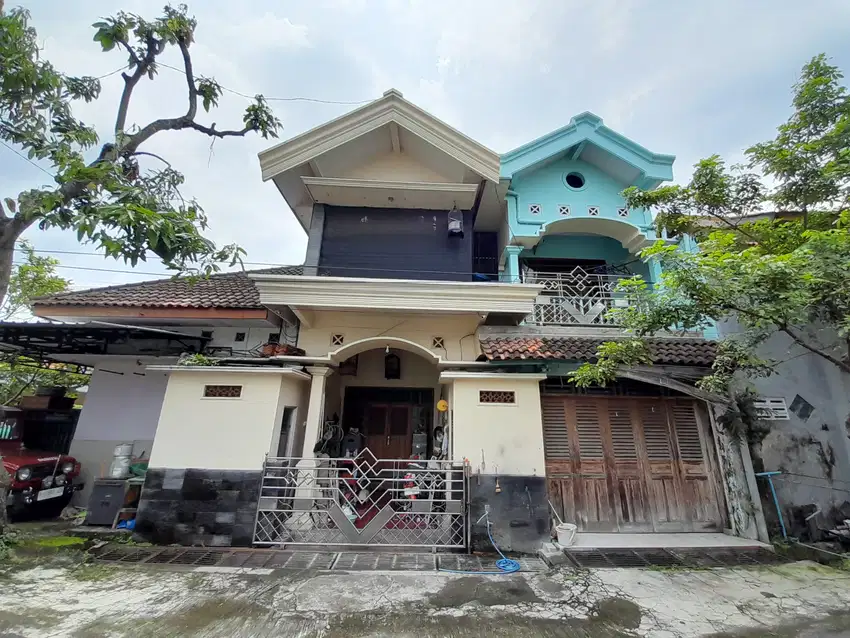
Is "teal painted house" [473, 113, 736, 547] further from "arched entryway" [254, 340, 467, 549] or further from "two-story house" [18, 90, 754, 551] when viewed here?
"arched entryway" [254, 340, 467, 549]

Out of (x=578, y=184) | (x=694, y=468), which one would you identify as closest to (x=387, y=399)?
(x=694, y=468)

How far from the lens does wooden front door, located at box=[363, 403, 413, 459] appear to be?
8.29 m

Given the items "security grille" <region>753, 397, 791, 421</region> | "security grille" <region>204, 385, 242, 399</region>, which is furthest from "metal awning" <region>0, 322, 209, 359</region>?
"security grille" <region>753, 397, 791, 421</region>

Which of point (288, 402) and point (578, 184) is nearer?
point (288, 402)

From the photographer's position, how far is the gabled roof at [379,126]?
22.8 ft

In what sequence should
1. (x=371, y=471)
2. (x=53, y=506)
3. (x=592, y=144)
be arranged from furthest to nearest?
1. (x=592, y=144)
2. (x=53, y=506)
3. (x=371, y=471)

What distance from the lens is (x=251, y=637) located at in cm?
318

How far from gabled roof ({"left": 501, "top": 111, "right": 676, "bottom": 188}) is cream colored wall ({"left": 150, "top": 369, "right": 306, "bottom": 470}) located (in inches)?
243

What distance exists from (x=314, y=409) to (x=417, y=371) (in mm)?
2941

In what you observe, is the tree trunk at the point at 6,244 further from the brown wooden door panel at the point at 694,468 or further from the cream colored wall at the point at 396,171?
the brown wooden door panel at the point at 694,468

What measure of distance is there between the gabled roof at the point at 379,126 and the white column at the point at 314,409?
12.6 ft

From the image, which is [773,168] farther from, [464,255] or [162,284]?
[162,284]

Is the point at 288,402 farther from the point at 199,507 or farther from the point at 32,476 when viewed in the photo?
Result: the point at 32,476

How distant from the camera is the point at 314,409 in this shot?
20.8 feet
